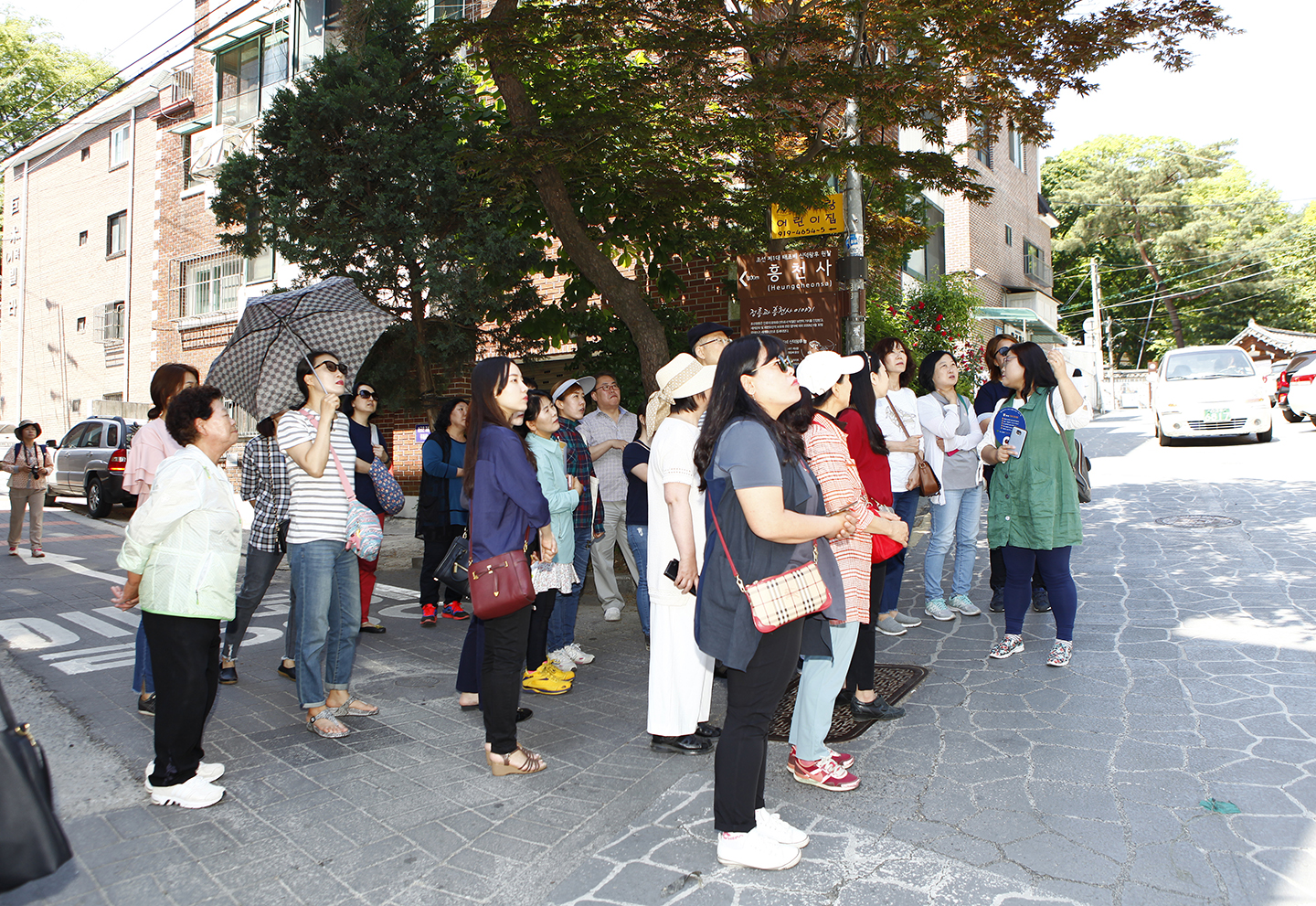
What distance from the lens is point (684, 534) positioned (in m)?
3.87

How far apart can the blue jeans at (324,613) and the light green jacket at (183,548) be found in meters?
0.63

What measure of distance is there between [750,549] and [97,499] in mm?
16169

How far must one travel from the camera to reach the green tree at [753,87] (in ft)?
22.5

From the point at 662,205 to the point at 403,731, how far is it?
19.5 feet

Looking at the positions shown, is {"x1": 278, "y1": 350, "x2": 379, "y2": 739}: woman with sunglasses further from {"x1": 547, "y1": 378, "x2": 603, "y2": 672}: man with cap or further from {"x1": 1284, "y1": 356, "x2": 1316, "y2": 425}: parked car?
{"x1": 1284, "y1": 356, "x2": 1316, "y2": 425}: parked car

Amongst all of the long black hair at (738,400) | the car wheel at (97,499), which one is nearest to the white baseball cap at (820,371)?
the long black hair at (738,400)

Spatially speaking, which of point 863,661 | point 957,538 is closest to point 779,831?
point 863,661

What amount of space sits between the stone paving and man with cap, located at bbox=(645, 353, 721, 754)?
0.19 meters

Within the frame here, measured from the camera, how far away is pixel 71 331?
26.0m

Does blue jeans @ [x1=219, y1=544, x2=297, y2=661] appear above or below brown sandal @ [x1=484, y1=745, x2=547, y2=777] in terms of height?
above

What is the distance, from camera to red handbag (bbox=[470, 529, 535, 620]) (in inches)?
155

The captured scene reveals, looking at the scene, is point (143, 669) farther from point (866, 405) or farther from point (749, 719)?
point (866, 405)

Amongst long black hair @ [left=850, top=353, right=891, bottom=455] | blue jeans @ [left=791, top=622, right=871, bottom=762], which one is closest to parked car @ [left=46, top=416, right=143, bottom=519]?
long black hair @ [left=850, top=353, right=891, bottom=455]

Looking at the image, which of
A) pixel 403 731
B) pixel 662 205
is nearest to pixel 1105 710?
pixel 403 731
